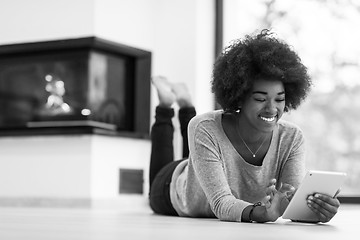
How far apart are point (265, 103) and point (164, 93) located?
139cm

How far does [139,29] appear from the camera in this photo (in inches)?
220

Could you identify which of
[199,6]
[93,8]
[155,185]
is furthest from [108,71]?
[155,185]

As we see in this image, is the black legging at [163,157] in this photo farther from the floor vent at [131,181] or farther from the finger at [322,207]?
the floor vent at [131,181]

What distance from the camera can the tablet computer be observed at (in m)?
2.21

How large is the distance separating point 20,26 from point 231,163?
10.9 feet

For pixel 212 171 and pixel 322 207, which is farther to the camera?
pixel 212 171

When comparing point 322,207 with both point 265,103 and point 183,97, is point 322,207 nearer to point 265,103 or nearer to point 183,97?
point 265,103

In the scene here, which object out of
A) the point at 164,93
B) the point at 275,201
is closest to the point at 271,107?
the point at 275,201

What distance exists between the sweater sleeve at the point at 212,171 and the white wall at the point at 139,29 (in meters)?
2.74

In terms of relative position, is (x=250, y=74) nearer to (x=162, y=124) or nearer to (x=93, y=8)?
(x=162, y=124)

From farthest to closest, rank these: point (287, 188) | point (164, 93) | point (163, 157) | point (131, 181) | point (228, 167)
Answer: point (131, 181) < point (164, 93) < point (163, 157) < point (228, 167) < point (287, 188)

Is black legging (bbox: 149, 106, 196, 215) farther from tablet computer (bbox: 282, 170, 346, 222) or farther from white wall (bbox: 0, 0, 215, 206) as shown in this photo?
white wall (bbox: 0, 0, 215, 206)

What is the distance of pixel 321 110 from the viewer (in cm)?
560

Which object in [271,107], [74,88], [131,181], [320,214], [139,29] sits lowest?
[131,181]
